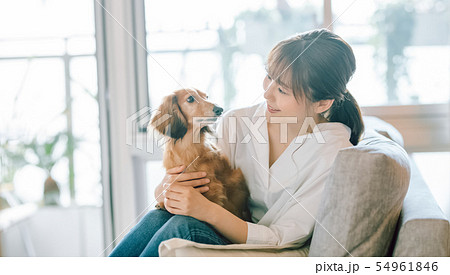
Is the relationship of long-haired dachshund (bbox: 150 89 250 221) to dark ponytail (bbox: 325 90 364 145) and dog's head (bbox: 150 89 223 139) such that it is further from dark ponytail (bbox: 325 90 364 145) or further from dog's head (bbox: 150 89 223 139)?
dark ponytail (bbox: 325 90 364 145)

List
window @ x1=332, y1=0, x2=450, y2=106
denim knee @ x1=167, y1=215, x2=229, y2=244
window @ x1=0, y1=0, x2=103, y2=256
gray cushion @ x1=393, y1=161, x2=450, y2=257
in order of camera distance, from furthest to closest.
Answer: window @ x1=332, y1=0, x2=450, y2=106, window @ x1=0, y1=0, x2=103, y2=256, denim knee @ x1=167, y1=215, x2=229, y2=244, gray cushion @ x1=393, y1=161, x2=450, y2=257

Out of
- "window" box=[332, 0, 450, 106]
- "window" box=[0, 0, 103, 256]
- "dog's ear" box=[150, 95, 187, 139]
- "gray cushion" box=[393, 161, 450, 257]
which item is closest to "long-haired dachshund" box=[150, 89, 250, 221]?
"dog's ear" box=[150, 95, 187, 139]

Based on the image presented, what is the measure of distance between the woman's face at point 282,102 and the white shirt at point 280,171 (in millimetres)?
65

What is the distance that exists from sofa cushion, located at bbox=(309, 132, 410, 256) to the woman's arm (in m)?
0.20

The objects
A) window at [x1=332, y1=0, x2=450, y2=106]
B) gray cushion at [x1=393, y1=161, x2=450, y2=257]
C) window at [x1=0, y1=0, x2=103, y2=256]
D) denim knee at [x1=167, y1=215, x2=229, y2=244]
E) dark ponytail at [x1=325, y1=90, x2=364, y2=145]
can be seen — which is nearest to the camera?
gray cushion at [x1=393, y1=161, x2=450, y2=257]

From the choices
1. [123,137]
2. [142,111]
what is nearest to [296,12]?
[142,111]

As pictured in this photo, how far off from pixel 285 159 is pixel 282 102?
0.49 feet

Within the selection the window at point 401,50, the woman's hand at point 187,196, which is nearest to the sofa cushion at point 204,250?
the woman's hand at point 187,196

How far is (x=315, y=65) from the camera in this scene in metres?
0.87

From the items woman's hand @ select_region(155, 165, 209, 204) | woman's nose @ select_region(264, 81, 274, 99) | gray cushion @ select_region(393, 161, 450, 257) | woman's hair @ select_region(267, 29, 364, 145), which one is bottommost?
gray cushion @ select_region(393, 161, 450, 257)

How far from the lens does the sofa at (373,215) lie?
0.71m

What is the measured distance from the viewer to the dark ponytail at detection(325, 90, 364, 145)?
0.97 m

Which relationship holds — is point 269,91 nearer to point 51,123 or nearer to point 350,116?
point 350,116

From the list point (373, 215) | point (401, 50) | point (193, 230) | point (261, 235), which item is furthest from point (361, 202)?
point (401, 50)
